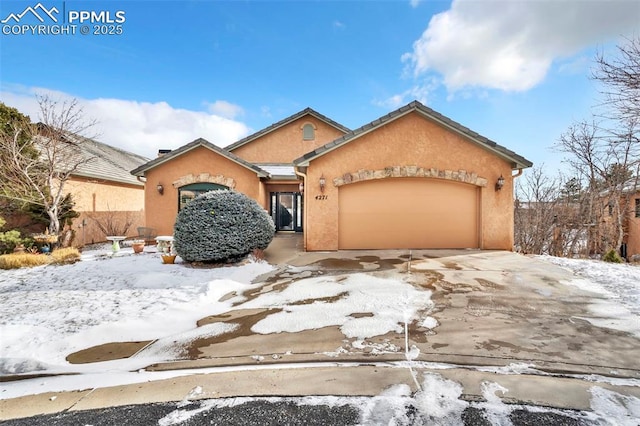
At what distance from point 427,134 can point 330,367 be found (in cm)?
895

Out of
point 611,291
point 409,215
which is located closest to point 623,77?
point 611,291

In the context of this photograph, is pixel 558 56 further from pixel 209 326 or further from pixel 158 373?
pixel 158 373

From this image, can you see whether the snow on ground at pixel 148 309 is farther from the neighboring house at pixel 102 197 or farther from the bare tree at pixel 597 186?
the bare tree at pixel 597 186

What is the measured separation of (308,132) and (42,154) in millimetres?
11920

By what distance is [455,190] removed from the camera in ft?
33.1

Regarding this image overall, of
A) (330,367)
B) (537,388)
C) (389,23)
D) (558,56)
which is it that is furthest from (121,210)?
(558,56)

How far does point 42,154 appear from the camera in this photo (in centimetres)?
1115

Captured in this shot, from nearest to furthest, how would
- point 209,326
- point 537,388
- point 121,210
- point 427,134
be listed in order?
point 537,388 < point 209,326 < point 427,134 < point 121,210

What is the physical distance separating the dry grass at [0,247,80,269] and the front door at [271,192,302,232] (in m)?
7.85

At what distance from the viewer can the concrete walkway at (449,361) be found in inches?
103

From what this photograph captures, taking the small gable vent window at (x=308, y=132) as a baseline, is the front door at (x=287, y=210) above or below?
below

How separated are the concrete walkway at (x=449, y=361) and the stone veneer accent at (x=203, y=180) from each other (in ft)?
27.9

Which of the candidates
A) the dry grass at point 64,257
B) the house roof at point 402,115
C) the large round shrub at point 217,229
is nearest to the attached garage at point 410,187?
the house roof at point 402,115

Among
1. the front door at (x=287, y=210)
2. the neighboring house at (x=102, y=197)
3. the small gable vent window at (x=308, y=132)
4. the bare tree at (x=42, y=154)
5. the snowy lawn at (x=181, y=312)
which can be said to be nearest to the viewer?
the snowy lawn at (x=181, y=312)
